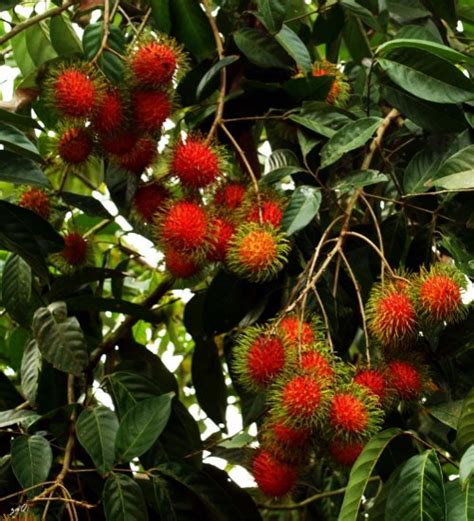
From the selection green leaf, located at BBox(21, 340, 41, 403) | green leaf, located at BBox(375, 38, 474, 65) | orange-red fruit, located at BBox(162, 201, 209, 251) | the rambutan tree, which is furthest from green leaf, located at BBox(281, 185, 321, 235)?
green leaf, located at BBox(21, 340, 41, 403)

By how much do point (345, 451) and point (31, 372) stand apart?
1.62 feet

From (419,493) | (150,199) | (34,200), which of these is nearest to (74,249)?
(34,200)

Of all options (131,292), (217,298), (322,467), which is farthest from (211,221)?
(131,292)

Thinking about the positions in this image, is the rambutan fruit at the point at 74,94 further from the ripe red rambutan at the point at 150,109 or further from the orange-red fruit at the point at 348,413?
the orange-red fruit at the point at 348,413

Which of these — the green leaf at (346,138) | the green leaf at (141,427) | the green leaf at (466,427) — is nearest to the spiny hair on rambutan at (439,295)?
the green leaf at (466,427)

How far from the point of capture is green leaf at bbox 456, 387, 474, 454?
4.01ft

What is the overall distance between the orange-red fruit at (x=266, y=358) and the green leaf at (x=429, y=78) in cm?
42

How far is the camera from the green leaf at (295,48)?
4.71 ft

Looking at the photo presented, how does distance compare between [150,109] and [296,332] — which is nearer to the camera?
[296,332]

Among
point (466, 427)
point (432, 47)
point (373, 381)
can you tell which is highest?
point (432, 47)

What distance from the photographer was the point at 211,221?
4.15 ft

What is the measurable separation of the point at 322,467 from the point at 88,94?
0.85 m

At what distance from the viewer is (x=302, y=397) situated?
1113 mm

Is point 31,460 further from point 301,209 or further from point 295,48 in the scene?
point 295,48
